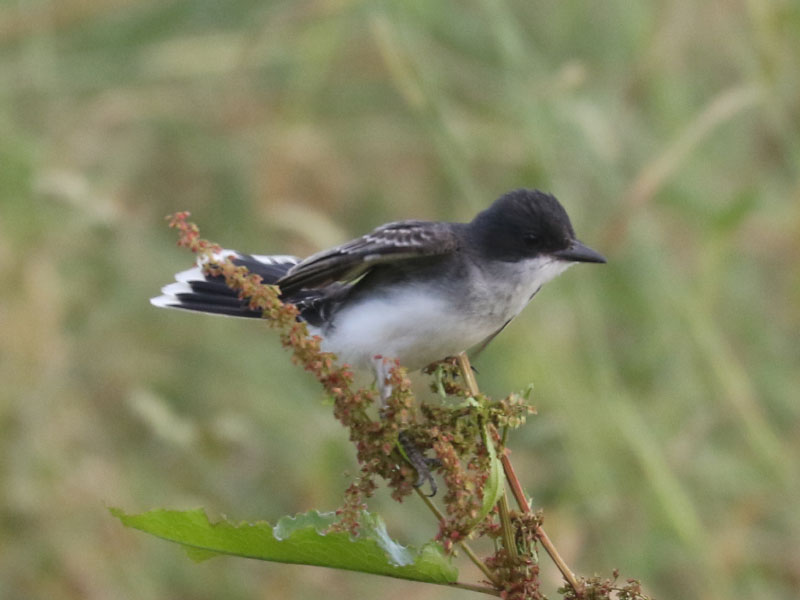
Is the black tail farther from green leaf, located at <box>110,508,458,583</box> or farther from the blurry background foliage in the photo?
green leaf, located at <box>110,508,458,583</box>

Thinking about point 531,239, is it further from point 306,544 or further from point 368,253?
point 306,544

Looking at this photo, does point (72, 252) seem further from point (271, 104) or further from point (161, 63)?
point (271, 104)

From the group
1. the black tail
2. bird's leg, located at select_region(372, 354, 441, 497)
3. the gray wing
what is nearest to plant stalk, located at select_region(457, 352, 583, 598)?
bird's leg, located at select_region(372, 354, 441, 497)

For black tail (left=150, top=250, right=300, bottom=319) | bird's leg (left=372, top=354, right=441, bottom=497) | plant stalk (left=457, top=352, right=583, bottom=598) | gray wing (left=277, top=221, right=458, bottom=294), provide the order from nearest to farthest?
plant stalk (left=457, top=352, right=583, bottom=598), bird's leg (left=372, top=354, right=441, bottom=497), gray wing (left=277, top=221, right=458, bottom=294), black tail (left=150, top=250, right=300, bottom=319)

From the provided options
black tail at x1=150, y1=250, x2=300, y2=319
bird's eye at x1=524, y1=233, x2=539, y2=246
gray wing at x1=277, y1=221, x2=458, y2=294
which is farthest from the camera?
black tail at x1=150, y1=250, x2=300, y2=319

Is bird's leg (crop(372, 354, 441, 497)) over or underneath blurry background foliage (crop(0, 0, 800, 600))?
underneath

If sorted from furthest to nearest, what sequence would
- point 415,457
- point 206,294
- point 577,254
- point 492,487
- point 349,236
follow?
1. point 349,236
2. point 206,294
3. point 577,254
4. point 415,457
5. point 492,487

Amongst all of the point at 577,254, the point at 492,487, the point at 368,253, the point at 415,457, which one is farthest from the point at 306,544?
the point at 577,254

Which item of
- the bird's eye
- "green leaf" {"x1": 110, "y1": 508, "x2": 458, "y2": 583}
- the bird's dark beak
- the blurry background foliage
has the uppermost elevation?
the blurry background foliage

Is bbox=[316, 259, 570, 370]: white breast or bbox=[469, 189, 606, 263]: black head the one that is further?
bbox=[469, 189, 606, 263]: black head
